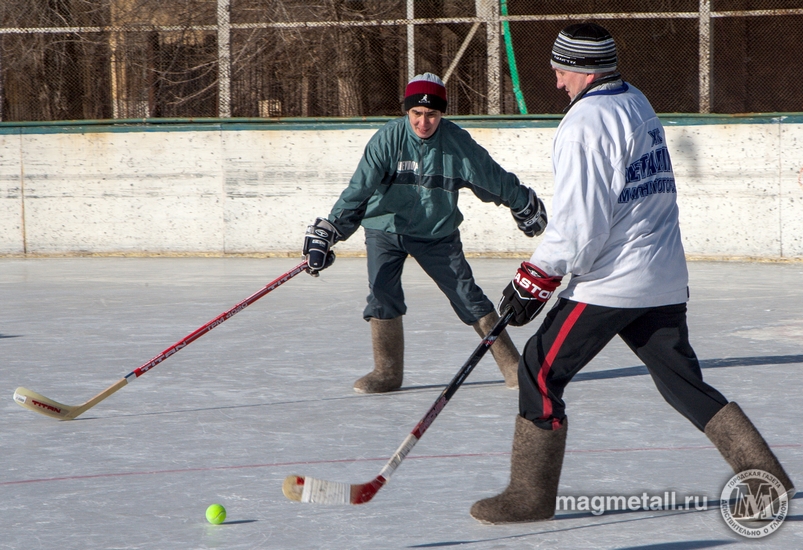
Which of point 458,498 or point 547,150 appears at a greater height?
point 547,150

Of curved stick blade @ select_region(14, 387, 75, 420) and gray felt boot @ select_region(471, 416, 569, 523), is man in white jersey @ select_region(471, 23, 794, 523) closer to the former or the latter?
gray felt boot @ select_region(471, 416, 569, 523)

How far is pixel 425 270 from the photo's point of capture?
498 centimetres

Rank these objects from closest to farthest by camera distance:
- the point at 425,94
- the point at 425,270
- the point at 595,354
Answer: the point at 595,354
the point at 425,94
the point at 425,270

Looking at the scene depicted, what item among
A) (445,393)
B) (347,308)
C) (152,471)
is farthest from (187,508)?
(347,308)

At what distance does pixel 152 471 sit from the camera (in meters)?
3.77

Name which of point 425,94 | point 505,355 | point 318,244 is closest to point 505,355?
point 505,355

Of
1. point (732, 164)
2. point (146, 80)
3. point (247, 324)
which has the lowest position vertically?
point (247, 324)

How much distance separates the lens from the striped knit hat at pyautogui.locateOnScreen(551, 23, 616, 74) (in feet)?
10.1

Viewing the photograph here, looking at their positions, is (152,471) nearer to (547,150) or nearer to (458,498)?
(458,498)

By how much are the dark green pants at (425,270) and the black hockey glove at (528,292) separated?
1719 mm

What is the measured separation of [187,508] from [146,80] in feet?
28.4

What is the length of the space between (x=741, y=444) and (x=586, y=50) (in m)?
1.25

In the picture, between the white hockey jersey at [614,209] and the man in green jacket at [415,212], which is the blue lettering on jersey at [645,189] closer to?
the white hockey jersey at [614,209]

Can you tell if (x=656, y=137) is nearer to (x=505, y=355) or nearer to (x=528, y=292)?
(x=528, y=292)
